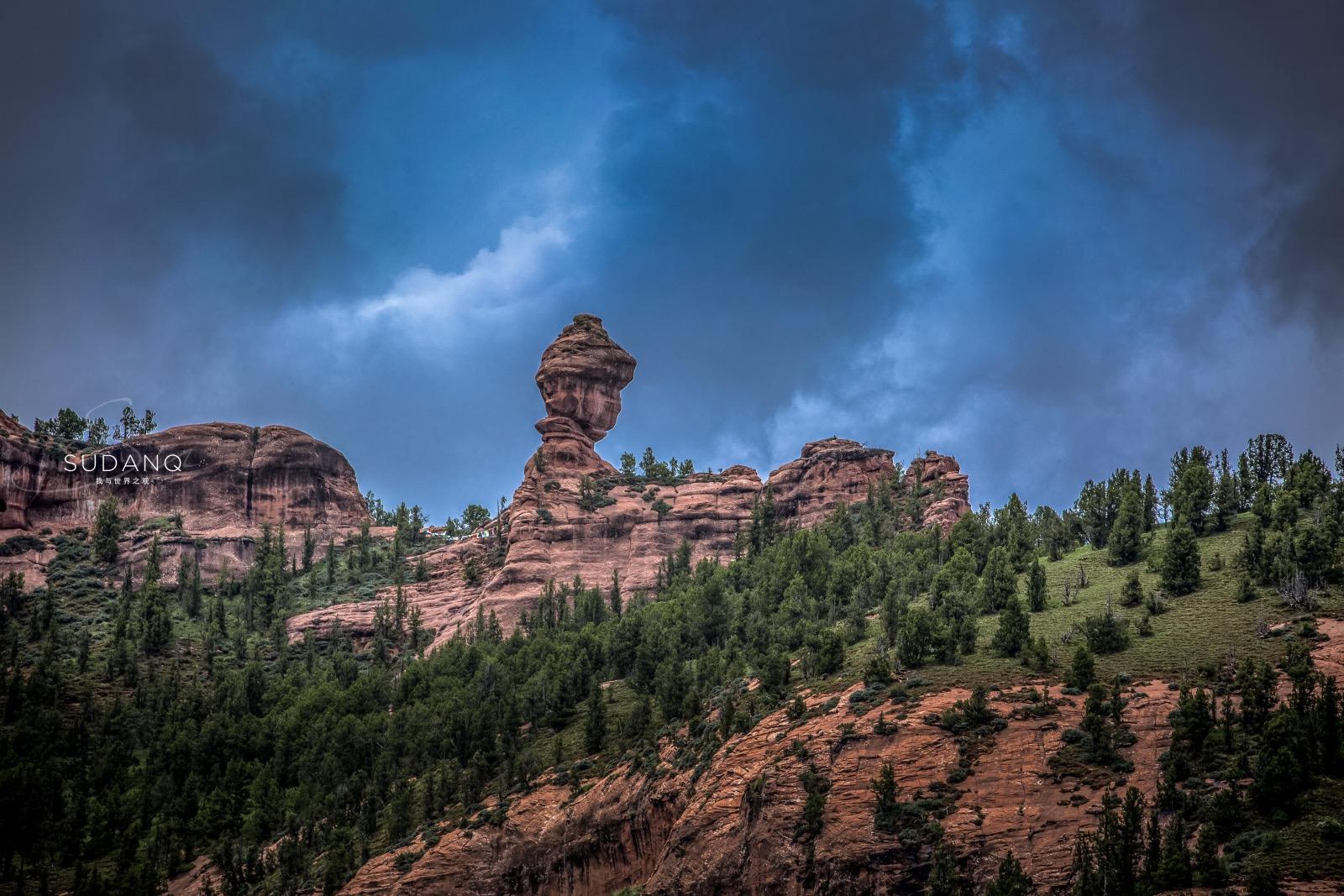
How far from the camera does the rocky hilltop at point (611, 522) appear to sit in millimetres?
172125

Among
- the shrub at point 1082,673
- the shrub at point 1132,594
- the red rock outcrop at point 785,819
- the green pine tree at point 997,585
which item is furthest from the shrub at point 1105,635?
the green pine tree at point 997,585

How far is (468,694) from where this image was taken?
4791 inches

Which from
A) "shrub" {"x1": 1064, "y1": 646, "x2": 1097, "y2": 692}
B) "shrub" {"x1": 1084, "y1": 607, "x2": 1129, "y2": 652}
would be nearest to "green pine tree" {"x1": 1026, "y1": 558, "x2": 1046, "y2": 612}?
"shrub" {"x1": 1084, "y1": 607, "x2": 1129, "y2": 652}

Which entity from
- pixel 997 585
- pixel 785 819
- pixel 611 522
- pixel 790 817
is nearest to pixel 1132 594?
pixel 997 585

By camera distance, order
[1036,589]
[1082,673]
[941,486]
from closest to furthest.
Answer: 1. [1082,673]
2. [1036,589]
3. [941,486]

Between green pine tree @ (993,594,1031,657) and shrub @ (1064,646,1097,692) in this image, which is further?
green pine tree @ (993,594,1031,657)

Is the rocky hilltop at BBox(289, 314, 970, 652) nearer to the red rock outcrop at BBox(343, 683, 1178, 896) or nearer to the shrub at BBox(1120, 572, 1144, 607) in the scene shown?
the shrub at BBox(1120, 572, 1144, 607)

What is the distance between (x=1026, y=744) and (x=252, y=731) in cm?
8153

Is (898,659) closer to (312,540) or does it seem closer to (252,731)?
(252,731)

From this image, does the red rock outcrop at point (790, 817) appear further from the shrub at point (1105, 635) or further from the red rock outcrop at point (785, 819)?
the shrub at point (1105, 635)

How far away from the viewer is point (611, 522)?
188 m

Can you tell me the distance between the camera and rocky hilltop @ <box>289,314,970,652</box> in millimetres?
172125

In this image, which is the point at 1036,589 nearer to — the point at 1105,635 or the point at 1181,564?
the point at 1181,564

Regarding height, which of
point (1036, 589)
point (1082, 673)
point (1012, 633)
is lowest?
point (1082, 673)
